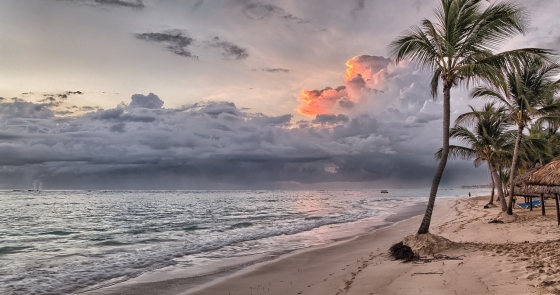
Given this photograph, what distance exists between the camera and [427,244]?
397 inches

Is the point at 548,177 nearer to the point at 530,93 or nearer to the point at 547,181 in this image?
the point at 547,181

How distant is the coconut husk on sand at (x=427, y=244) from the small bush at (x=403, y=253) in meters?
0.27

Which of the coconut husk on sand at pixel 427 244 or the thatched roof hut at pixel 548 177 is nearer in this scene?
the coconut husk on sand at pixel 427 244

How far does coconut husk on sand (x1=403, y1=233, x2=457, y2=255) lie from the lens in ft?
32.6

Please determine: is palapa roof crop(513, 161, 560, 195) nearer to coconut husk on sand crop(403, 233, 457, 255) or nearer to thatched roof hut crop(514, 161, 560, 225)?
thatched roof hut crop(514, 161, 560, 225)

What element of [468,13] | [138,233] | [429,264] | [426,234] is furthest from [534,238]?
[138,233]

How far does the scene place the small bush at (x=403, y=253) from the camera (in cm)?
942

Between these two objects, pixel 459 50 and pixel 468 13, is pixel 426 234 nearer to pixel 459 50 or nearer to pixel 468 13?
pixel 459 50

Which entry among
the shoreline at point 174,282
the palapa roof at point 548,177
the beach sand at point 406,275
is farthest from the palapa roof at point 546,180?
the shoreline at point 174,282

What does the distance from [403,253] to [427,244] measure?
902 millimetres

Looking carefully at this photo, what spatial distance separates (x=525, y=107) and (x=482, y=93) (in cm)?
220

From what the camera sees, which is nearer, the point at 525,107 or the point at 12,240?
the point at 525,107

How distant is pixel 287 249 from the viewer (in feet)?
49.6

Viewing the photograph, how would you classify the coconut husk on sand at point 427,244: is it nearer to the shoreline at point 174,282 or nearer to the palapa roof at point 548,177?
the shoreline at point 174,282
